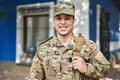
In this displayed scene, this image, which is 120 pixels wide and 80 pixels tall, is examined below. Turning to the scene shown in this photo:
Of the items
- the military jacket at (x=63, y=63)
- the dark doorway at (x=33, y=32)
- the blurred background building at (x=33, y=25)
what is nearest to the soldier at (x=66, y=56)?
the military jacket at (x=63, y=63)

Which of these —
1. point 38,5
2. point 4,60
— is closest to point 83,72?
point 38,5

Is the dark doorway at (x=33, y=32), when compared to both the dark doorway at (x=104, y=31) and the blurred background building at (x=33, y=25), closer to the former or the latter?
the blurred background building at (x=33, y=25)

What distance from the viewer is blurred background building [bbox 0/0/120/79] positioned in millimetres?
8148

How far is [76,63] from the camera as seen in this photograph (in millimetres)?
1899

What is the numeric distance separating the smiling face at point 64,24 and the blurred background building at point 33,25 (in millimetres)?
5810

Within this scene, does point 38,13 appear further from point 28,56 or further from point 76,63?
point 76,63

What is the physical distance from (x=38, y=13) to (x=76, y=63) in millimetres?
6887

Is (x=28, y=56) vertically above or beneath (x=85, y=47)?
beneath

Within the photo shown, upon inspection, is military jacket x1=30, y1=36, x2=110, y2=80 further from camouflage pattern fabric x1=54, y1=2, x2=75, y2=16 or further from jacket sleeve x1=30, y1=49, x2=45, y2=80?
camouflage pattern fabric x1=54, y1=2, x2=75, y2=16

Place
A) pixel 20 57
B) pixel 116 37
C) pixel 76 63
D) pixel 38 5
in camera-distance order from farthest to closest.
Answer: pixel 116 37 → pixel 20 57 → pixel 38 5 → pixel 76 63

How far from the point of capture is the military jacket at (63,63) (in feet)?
6.57

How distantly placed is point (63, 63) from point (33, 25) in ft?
23.6

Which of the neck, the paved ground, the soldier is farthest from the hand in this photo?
the paved ground

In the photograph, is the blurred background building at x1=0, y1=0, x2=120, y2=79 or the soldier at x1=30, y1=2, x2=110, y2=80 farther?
the blurred background building at x1=0, y1=0, x2=120, y2=79
